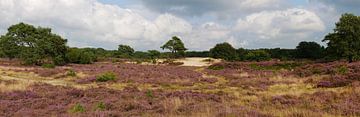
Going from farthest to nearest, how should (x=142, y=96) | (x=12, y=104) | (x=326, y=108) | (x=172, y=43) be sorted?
(x=172, y=43), (x=142, y=96), (x=12, y=104), (x=326, y=108)

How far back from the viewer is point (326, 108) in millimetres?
13625

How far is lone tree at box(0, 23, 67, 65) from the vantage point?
205 feet

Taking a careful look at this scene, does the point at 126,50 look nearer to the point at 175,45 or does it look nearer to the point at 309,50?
the point at 175,45

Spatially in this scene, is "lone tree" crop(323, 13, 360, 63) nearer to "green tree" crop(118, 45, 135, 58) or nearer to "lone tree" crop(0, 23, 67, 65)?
"lone tree" crop(0, 23, 67, 65)

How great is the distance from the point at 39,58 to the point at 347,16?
4888 centimetres

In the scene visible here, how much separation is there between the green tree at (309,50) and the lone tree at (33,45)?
57.9 metres

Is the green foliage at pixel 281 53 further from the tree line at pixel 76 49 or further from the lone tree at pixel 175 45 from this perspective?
the lone tree at pixel 175 45

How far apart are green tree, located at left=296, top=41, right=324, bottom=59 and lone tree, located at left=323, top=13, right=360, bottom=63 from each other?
121ft

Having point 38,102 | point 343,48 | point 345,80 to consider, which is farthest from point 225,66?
point 38,102

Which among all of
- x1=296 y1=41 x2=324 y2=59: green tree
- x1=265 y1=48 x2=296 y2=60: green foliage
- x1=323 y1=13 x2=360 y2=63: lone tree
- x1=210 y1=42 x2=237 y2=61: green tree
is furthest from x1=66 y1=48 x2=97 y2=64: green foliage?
x1=296 y1=41 x2=324 y2=59: green tree

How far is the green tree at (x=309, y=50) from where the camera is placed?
291ft

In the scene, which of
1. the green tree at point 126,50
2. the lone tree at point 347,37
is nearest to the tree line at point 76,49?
the lone tree at point 347,37

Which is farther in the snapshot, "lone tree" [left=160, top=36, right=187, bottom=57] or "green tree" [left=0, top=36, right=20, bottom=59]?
"lone tree" [left=160, top=36, right=187, bottom=57]

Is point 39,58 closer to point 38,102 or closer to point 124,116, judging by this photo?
point 38,102
